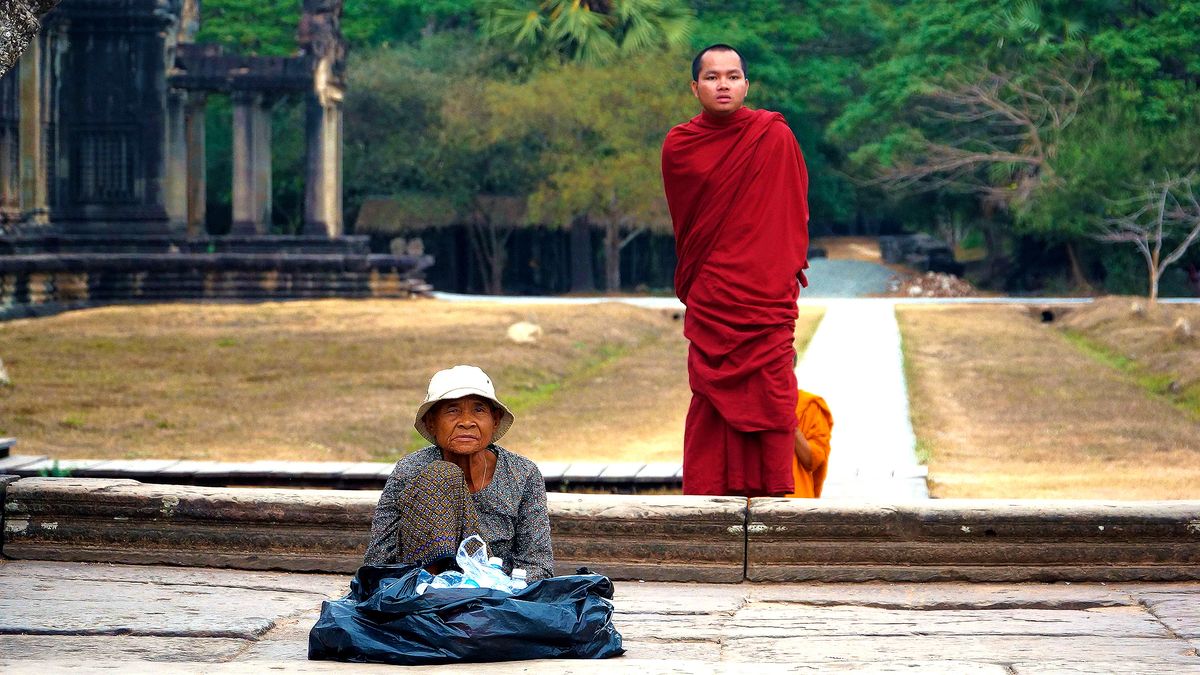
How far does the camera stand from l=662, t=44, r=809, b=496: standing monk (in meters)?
6.78

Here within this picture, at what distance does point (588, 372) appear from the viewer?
19.5m

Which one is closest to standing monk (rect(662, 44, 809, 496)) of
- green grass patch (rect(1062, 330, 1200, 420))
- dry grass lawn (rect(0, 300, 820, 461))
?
dry grass lawn (rect(0, 300, 820, 461))

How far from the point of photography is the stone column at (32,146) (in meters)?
28.3

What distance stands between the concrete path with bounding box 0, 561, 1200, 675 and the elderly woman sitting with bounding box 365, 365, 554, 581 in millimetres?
435

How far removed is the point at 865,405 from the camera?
1420cm

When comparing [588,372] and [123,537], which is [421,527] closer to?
[123,537]

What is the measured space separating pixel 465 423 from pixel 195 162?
2857 cm

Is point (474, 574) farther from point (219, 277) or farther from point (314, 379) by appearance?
point (219, 277)

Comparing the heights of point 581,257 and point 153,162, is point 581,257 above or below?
below

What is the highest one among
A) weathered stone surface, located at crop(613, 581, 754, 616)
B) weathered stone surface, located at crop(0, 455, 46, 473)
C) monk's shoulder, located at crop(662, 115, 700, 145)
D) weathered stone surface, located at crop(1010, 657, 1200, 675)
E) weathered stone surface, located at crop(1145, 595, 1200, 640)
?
monk's shoulder, located at crop(662, 115, 700, 145)

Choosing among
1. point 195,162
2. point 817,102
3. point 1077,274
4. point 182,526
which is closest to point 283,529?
point 182,526

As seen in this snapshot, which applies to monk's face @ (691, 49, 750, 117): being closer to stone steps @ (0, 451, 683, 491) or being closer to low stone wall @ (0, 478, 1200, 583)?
low stone wall @ (0, 478, 1200, 583)

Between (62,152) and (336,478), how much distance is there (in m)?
21.9

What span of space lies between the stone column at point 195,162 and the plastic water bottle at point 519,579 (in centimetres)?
2766
